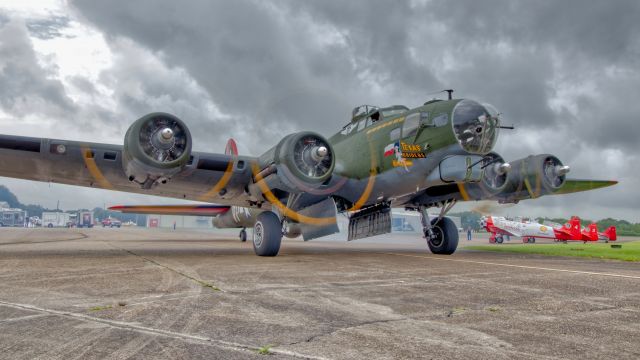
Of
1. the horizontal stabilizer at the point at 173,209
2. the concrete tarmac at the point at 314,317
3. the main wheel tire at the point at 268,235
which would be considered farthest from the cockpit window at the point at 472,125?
the horizontal stabilizer at the point at 173,209

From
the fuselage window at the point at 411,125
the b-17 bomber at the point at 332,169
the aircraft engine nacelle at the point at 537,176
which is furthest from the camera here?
the aircraft engine nacelle at the point at 537,176

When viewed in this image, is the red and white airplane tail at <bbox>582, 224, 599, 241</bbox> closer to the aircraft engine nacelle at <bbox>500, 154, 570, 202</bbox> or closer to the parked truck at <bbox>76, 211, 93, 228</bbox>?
the aircraft engine nacelle at <bbox>500, 154, 570, 202</bbox>

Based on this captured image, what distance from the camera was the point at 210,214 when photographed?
2847cm

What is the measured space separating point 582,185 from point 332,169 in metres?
12.2

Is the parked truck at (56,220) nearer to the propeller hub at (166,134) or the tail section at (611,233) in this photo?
the tail section at (611,233)

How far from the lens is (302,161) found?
39.0 ft

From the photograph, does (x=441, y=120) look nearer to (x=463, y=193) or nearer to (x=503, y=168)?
(x=503, y=168)

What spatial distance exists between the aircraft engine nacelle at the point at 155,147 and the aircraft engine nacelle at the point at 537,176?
11.2 m

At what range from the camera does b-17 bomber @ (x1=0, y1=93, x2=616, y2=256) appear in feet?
36.4

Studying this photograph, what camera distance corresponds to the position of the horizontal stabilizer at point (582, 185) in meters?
17.8

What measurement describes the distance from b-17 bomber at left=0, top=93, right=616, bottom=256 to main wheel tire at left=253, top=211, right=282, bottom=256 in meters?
0.03

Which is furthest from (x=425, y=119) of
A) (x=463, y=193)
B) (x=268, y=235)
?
(x=268, y=235)

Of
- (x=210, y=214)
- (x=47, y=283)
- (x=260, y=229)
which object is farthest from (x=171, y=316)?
(x=210, y=214)

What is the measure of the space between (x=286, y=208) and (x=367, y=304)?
8.69 m
